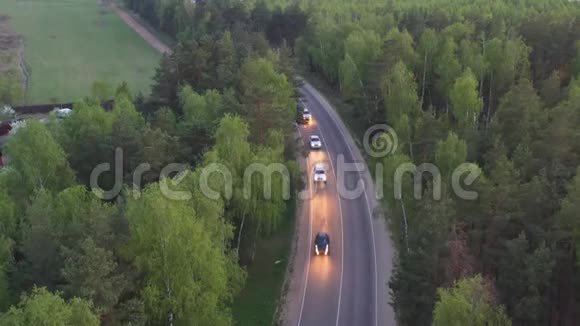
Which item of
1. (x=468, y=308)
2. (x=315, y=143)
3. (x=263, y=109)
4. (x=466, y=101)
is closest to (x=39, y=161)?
(x=263, y=109)

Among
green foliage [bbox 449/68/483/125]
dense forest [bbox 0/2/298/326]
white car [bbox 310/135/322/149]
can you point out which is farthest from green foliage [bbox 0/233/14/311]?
green foliage [bbox 449/68/483/125]

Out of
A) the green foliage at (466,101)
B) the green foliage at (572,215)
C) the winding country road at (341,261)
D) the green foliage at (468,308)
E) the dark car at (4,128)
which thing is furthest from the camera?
the dark car at (4,128)

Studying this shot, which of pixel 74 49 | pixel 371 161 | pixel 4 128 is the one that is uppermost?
pixel 74 49

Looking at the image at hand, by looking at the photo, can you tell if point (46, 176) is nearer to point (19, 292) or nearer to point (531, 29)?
point (19, 292)

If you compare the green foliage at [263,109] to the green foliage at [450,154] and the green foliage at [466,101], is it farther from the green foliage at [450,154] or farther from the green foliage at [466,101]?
the green foliage at [466,101]

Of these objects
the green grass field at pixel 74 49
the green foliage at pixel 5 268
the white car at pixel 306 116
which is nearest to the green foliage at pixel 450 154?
the green foliage at pixel 5 268

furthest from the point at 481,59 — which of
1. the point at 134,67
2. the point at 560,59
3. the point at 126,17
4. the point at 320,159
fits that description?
the point at 126,17

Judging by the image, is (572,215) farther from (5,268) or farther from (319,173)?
(5,268)
